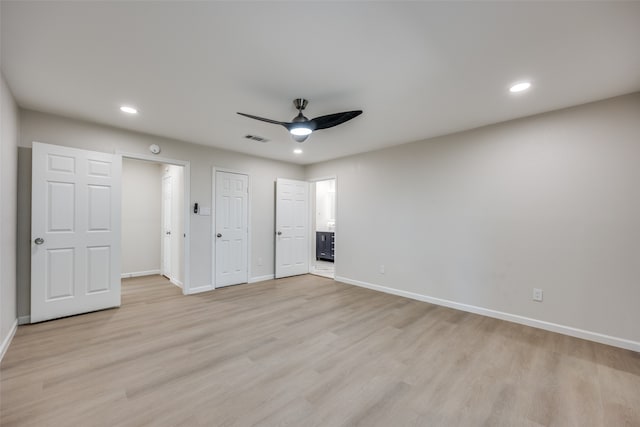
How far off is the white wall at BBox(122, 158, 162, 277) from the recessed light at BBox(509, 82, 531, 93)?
595 cm

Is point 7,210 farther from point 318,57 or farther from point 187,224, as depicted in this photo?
point 318,57

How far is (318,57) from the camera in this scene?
2.09m

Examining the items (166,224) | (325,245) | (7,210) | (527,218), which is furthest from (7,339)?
(325,245)

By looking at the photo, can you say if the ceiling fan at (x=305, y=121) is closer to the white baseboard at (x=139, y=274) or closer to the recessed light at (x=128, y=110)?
the recessed light at (x=128, y=110)

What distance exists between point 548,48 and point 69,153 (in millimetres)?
5022

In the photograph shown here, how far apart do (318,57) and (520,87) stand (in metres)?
1.97

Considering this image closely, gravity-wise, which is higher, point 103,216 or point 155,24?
point 155,24

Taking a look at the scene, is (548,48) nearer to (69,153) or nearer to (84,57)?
(84,57)

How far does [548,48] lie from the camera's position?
6.41 ft

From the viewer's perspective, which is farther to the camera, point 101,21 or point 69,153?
point 69,153

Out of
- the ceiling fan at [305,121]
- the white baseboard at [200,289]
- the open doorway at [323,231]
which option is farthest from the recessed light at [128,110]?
the open doorway at [323,231]

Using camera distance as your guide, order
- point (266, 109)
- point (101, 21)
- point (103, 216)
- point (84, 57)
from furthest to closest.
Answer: point (103, 216), point (266, 109), point (84, 57), point (101, 21)

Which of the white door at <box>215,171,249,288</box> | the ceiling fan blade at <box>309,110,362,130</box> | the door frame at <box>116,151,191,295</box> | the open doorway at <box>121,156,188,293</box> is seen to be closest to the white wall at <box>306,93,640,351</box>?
the ceiling fan blade at <box>309,110,362,130</box>

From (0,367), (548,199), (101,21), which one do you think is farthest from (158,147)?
(548,199)
